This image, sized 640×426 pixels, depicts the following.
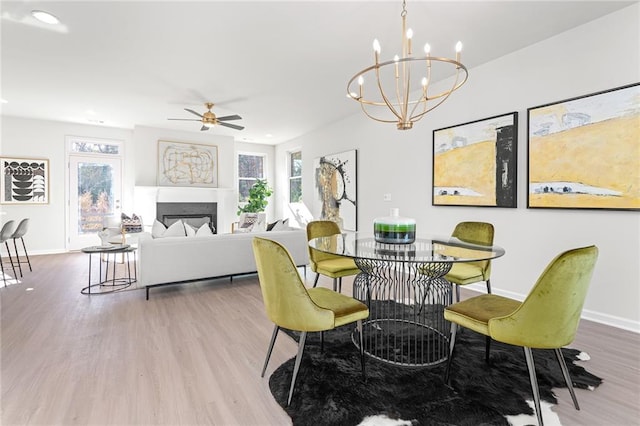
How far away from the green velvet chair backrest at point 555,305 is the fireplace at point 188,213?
6697 mm

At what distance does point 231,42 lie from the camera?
3.05m

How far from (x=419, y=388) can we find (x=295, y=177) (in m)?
6.50

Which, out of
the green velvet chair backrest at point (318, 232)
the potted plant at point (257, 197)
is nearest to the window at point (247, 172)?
the potted plant at point (257, 197)

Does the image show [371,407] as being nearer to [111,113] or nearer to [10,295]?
[10,295]

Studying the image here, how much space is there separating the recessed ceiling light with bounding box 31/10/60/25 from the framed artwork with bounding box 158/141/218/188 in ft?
13.6

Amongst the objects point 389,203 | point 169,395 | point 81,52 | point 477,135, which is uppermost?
point 81,52

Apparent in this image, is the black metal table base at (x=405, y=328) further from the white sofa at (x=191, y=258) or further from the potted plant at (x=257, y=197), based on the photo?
the potted plant at (x=257, y=197)

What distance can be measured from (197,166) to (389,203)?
4640 millimetres

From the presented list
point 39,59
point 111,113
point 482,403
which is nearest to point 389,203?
point 482,403

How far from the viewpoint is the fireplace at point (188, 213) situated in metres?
6.70

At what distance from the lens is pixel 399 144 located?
15.4 ft

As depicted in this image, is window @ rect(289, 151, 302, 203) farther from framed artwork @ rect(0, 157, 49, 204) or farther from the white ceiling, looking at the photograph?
framed artwork @ rect(0, 157, 49, 204)

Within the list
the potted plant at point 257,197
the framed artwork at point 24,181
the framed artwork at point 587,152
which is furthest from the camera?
the potted plant at point 257,197

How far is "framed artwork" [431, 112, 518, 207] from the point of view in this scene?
10.9 ft
